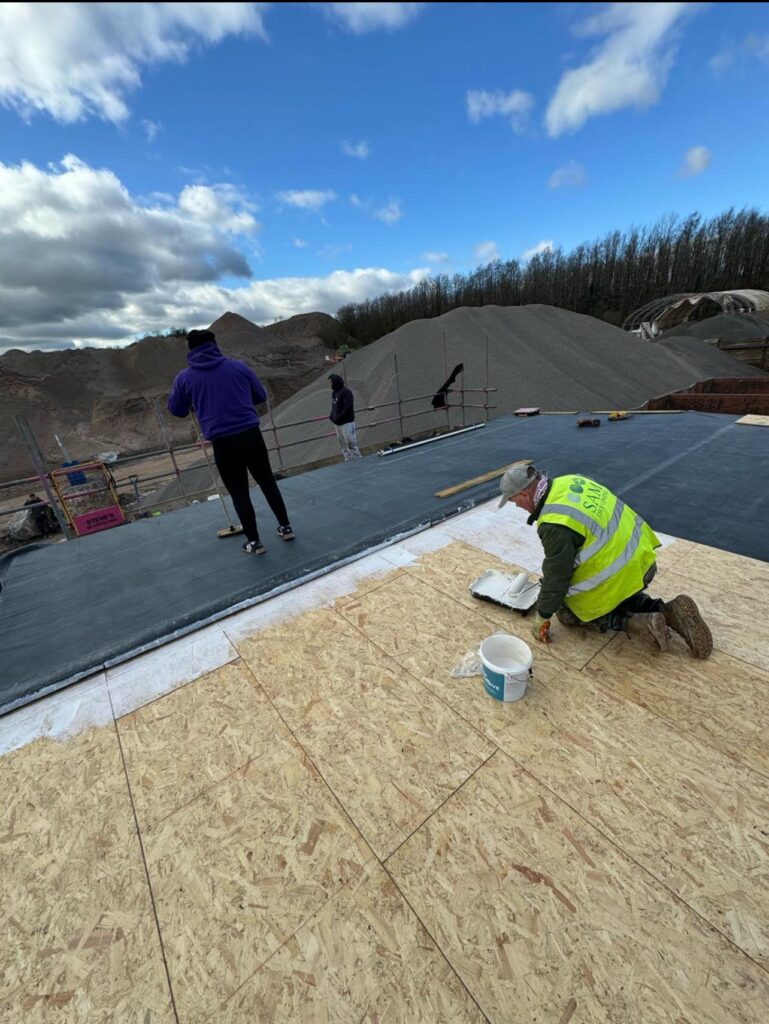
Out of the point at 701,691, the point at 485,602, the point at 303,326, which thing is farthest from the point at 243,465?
the point at 303,326

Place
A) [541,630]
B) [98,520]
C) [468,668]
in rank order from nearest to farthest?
[468,668] → [541,630] → [98,520]

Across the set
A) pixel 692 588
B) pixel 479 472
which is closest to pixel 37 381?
pixel 479 472

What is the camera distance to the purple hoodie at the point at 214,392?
309 centimetres

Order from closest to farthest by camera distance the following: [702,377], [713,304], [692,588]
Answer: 1. [692,588]
2. [702,377]
3. [713,304]

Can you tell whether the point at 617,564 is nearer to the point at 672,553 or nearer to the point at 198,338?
the point at 672,553

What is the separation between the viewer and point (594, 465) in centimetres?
539

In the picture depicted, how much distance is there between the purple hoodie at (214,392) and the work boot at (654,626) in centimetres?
300

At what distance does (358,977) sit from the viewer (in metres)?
1.22

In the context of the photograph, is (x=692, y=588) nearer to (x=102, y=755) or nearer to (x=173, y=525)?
(x=102, y=755)

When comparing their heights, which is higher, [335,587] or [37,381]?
[37,381]

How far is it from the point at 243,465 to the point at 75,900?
2.67 metres

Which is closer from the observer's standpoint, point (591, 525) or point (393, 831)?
point (393, 831)

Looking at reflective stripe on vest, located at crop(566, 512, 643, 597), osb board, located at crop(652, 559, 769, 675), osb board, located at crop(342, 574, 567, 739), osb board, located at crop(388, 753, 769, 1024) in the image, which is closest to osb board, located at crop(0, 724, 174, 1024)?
osb board, located at crop(388, 753, 769, 1024)

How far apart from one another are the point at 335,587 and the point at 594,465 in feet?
13.5
